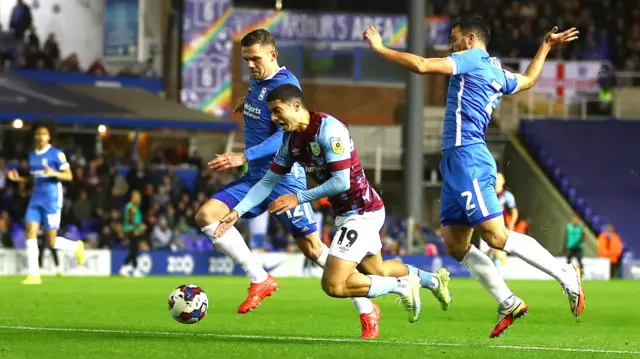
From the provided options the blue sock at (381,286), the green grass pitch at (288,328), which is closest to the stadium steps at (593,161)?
the green grass pitch at (288,328)

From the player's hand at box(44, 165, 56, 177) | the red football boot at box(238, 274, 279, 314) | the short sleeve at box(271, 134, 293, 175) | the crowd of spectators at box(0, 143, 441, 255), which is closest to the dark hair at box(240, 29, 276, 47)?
the short sleeve at box(271, 134, 293, 175)

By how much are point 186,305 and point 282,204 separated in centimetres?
188

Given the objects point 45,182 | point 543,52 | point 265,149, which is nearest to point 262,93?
point 265,149

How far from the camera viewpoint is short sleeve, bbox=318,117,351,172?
975 centimetres

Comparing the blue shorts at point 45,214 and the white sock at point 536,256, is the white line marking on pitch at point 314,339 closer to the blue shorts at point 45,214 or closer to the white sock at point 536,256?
the white sock at point 536,256

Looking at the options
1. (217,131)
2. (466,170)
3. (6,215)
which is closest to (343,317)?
(466,170)

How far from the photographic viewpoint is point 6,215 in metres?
26.8

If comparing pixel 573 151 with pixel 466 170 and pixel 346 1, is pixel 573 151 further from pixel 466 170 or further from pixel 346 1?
pixel 466 170

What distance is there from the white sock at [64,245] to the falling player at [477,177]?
9.59 meters

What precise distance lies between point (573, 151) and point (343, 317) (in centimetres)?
2454

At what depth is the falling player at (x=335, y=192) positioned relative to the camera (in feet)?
32.0

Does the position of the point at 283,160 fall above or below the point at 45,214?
above

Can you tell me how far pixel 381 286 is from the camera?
33.1 feet

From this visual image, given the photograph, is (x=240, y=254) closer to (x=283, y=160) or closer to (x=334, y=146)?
(x=283, y=160)
